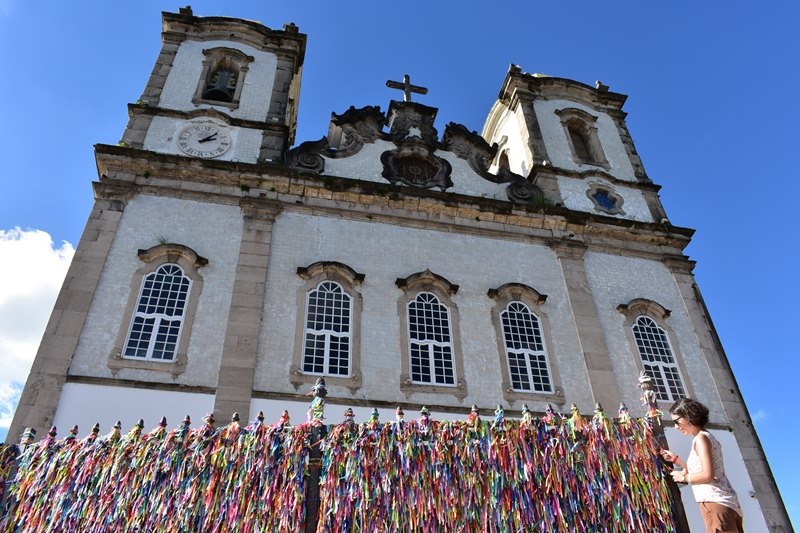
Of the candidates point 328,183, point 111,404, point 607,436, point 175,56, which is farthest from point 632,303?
point 175,56

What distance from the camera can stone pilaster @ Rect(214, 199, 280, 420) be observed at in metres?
12.1

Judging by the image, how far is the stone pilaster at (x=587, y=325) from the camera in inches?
555

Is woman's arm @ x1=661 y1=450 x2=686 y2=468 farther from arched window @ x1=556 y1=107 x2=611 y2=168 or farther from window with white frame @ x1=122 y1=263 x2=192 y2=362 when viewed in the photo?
arched window @ x1=556 y1=107 x2=611 y2=168

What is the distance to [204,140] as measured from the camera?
659 inches

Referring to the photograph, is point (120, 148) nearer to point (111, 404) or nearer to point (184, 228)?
point (184, 228)

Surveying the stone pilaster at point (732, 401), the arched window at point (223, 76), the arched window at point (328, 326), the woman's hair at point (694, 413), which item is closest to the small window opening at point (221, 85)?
the arched window at point (223, 76)

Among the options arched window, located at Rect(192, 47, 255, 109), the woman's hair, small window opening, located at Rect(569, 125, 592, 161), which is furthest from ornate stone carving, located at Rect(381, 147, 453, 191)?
the woman's hair

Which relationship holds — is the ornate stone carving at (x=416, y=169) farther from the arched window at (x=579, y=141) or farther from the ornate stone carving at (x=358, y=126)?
the arched window at (x=579, y=141)

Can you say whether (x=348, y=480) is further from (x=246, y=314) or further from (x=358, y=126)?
(x=358, y=126)

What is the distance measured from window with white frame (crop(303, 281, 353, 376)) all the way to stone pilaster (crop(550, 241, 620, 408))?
17.8 feet

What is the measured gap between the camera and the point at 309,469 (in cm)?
884

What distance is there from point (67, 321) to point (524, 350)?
31.1ft

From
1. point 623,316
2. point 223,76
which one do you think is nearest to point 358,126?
point 223,76

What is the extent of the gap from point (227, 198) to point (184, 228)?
1335 millimetres
